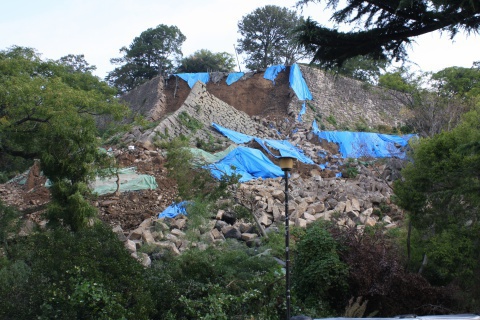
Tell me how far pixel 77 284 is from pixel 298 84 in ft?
112

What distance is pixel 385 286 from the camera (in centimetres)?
1000

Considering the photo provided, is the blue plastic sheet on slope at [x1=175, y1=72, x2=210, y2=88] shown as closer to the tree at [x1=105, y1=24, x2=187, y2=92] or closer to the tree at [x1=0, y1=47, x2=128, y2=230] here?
the tree at [x1=105, y1=24, x2=187, y2=92]

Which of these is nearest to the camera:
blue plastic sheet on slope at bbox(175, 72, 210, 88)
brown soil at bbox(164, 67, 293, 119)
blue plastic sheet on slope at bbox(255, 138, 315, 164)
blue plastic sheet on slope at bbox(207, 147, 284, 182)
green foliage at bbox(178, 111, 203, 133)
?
blue plastic sheet on slope at bbox(207, 147, 284, 182)

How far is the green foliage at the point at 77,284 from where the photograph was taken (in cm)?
768

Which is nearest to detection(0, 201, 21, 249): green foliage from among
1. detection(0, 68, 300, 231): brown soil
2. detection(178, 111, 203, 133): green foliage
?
detection(0, 68, 300, 231): brown soil

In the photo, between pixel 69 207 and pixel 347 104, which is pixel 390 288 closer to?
pixel 69 207

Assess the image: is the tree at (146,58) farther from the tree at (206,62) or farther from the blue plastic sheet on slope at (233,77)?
the blue plastic sheet on slope at (233,77)

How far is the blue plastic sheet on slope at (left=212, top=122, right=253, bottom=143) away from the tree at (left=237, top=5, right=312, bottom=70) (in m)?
16.0

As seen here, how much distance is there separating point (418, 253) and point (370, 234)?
4.16ft

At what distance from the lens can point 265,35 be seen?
48188mm

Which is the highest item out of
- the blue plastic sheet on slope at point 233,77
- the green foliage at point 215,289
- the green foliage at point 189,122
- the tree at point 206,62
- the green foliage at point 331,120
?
the tree at point 206,62

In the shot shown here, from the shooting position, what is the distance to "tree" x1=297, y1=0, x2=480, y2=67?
8.80 metres

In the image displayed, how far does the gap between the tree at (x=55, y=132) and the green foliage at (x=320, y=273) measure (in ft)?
16.6

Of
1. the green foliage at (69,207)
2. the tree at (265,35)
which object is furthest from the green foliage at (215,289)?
the tree at (265,35)
